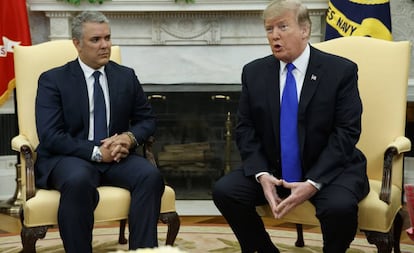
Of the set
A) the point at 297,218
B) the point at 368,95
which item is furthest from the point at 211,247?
the point at 368,95

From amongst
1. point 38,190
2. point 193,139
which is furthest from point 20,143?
point 193,139

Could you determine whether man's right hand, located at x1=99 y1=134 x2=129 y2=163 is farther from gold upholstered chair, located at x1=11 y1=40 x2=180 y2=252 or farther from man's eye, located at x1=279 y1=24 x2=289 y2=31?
man's eye, located at x1=279 y1=24 x2=289 y2=31

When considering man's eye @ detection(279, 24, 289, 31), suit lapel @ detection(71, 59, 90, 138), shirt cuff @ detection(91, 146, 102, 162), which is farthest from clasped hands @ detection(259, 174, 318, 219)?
suit lapel @ detection(71, 59, 90, 138)

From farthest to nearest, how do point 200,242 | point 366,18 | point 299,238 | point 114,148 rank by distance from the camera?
1. point 366,18
2. point 200,242
3. point 299,238
4. point 114,148

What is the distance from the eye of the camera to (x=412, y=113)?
13.4 feet

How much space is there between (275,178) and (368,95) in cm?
66

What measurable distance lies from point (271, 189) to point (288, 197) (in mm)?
85

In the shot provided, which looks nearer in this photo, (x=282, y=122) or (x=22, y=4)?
(x=282, y=122)

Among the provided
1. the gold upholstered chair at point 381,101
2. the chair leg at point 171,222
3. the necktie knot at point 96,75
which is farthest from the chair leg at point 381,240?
the necktie knot at point 96,75

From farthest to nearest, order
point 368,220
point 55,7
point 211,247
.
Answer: point 55,7 < point 211,247 < point 368,220

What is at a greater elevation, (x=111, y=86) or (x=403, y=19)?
(x=403, y=19)

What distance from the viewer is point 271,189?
2.55 metres

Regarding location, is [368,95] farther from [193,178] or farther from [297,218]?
[193,178]

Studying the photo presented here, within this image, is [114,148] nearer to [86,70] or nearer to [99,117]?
[99,117]
